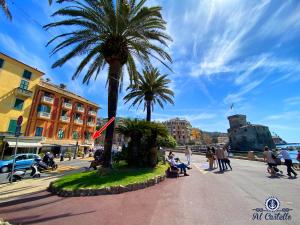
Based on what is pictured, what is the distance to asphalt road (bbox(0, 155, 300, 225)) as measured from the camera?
470 centimetres

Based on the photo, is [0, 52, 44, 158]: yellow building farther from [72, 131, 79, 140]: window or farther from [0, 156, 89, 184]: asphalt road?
[72, 131, 79, 140]: window

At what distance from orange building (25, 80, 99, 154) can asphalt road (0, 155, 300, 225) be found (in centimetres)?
2961

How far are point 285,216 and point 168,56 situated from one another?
11.0 meters

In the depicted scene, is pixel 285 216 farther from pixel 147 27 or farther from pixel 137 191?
pixel 147 27

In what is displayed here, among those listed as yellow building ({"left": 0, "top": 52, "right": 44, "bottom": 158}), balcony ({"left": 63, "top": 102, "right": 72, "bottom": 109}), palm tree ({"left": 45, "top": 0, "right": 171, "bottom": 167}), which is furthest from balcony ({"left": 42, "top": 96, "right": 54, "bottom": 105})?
palm tree ({"left": 45, "top": 0, "right": 171, "bottom": 167})

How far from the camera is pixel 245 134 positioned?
88.4m

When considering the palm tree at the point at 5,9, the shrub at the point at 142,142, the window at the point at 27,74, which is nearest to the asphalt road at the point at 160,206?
the shrub at the point at 142,142

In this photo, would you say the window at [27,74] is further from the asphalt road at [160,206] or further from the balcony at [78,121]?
the asphalt road at [160,206]

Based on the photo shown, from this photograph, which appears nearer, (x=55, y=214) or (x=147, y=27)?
(x=55, y=214)

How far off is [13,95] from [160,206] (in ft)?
103

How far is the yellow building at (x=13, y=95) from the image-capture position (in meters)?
26.1

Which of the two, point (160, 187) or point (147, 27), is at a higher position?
point (147, 27)

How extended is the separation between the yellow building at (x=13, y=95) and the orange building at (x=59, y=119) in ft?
6.40

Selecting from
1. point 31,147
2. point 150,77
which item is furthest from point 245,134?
point 31,147
